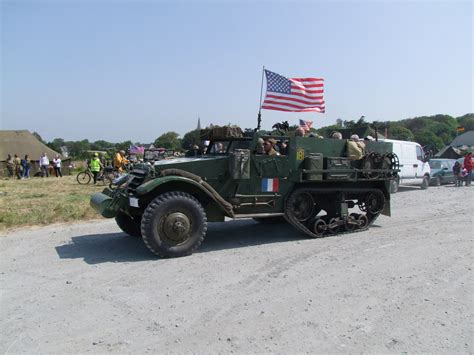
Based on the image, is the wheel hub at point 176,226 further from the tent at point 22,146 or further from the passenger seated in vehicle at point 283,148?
the tent at point 22,146

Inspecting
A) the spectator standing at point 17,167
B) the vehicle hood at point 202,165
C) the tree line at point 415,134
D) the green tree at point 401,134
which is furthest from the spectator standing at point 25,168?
the green tree at point 401,134

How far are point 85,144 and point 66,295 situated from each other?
3978 inches

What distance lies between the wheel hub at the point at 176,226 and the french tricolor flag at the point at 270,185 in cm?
174

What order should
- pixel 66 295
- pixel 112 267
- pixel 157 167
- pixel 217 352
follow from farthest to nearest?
pixel 157 167 → pixel 112 267 → pixel 66 295 → pixel 217 352

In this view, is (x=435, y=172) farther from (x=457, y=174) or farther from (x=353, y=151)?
(x=353, y=151)

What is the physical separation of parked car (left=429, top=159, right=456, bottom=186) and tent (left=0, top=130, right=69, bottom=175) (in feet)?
74.7

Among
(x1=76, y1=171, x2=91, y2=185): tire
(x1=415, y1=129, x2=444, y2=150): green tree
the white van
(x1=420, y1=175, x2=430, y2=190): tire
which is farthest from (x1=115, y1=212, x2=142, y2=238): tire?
(x1=415, y1=129, x2=444, y2=150): green tree

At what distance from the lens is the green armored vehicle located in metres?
6.48

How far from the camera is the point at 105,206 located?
21.6 feet

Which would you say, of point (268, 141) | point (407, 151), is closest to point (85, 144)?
point (407, 151)

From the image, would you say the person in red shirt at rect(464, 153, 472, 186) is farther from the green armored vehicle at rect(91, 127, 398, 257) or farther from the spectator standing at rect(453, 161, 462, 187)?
the green armored vehicle at rect(91, 127, 398, 257)

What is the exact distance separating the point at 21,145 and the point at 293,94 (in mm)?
26083

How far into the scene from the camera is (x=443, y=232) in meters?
8.52

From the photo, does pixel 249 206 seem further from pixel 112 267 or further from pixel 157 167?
pixel 112 267
